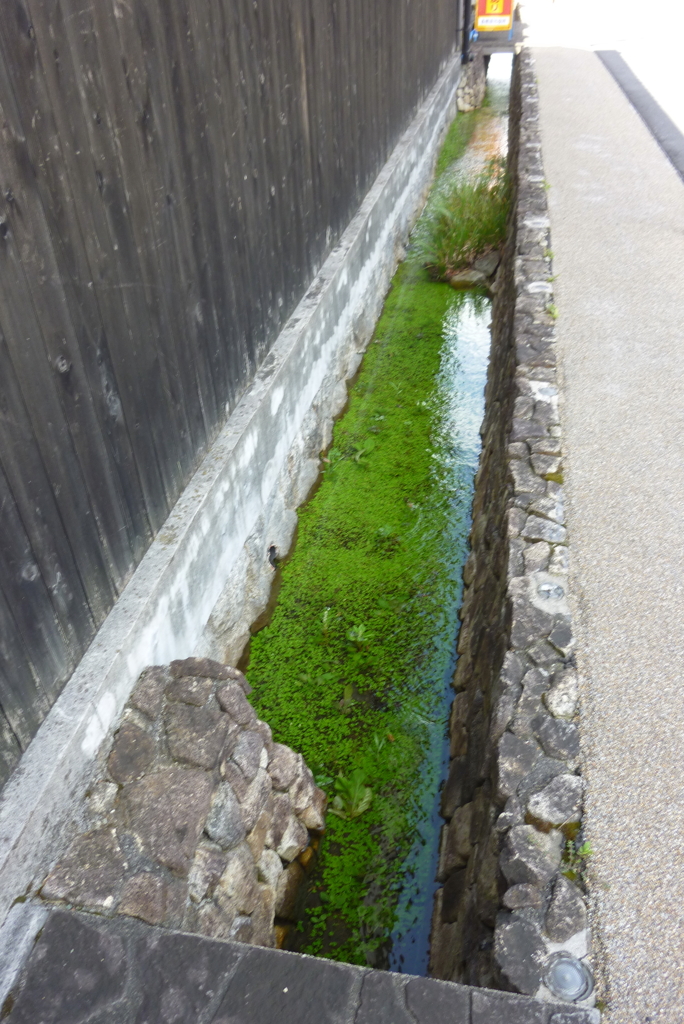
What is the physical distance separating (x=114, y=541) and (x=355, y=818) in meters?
1.47

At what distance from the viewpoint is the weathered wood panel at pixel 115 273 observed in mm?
1850

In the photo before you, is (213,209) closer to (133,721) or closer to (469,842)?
(133,721)

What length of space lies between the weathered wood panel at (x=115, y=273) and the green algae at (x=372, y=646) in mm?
1130

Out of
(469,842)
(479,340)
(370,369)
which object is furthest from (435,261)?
(469,842)

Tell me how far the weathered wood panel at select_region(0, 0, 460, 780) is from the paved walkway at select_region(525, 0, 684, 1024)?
5.12 ft

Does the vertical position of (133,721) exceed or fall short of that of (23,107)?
it falls short

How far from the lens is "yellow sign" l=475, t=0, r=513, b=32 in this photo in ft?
41.3

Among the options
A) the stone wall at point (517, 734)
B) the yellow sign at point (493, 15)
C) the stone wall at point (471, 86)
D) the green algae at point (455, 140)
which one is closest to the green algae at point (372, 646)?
the stone wall at point (517, 734)

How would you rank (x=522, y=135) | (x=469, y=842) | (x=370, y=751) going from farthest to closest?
1. (x=522, y=135)
2. (x=370, y=751)
3. (x=469, y=842)

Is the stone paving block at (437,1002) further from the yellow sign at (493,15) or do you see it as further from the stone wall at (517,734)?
the yellow sign at (493,15)

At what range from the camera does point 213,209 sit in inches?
118

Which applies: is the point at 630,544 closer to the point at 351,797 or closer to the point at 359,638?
the point at 359,638

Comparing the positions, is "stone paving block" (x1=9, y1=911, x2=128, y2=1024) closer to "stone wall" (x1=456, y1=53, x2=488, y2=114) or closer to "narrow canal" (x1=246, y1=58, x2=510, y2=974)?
"narrow canal" (x1=246, y1=58, x2=510, y2=974)

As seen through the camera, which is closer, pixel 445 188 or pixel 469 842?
pixel 469 842
